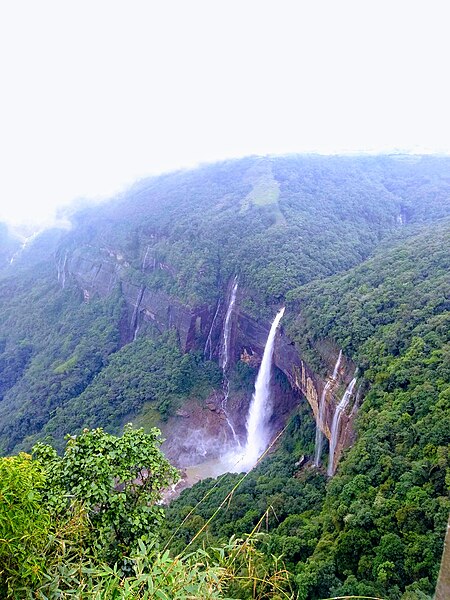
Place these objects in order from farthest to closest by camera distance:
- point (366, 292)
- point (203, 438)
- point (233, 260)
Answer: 1. point (233, 260)
2. point (203, 438)
3. point (366, 292)

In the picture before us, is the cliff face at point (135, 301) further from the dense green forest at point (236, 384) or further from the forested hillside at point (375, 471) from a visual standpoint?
the forested hillside at point (375, 471)

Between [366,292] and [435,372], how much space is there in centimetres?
1169

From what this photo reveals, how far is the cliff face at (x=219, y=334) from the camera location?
25.3 metres

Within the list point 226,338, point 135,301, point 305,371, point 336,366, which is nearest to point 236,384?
point 226,338

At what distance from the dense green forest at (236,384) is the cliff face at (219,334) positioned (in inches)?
24.8

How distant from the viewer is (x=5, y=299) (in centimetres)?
7550

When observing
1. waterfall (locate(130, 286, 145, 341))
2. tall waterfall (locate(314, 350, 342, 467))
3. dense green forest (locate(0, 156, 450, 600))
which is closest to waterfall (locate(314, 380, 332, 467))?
tall waterfall (locate(314, 350, 342, 467))

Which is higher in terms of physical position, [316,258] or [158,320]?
[316,258]

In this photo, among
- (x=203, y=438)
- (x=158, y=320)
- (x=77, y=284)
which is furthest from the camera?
(x=77, y=284)

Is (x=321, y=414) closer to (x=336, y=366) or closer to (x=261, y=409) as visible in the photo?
(x=336, y=366)

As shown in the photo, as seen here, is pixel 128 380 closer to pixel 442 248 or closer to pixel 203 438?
pixel 203 438

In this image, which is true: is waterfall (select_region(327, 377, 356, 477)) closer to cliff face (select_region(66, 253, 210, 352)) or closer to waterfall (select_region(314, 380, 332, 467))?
waterfall (select_region(314, 380, 332, 467))

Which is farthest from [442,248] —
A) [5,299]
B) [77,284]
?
[5,299]

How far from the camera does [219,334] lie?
4172cm
